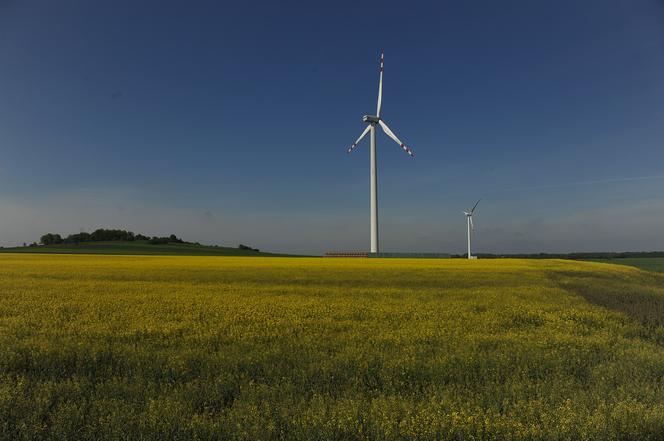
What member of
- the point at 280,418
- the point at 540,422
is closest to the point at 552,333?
the point at 540,422

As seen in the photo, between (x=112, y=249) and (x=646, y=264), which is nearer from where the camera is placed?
(x=646, y=264)

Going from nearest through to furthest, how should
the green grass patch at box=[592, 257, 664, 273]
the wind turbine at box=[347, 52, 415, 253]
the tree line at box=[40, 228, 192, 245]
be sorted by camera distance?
the green grass patch at box=[592, 257, 664, 273], the wind turbine at box=[347, 52, 415, 253], the tree line at box=[40, 228, 192, 245]

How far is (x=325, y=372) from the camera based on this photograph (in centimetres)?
784

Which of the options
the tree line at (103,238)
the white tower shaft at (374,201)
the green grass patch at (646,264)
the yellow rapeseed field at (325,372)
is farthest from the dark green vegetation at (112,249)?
the green grass patch at (646,264)

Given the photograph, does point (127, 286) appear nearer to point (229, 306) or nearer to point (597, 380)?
point (229, 306)

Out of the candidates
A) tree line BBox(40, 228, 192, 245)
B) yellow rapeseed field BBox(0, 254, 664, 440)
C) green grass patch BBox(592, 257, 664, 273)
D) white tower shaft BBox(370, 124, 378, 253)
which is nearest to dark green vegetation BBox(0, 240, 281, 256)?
tree line BBox(40, 228, 192, 245)

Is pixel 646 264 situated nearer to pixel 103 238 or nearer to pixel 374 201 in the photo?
pixel 374 201

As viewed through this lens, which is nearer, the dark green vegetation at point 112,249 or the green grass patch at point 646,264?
the green grass patch at point 646,264

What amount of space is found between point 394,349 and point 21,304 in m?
14.5

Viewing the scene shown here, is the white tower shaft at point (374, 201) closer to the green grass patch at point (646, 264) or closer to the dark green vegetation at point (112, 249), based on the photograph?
the green grass patch at point (646, 264)

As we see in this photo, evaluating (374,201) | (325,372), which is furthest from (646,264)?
(325,372)

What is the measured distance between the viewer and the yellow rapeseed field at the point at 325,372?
589cm

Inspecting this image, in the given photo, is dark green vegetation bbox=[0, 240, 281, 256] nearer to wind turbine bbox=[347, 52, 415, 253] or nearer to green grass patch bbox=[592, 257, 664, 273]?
wind turbine bbox=[347, 52, 415, 253]

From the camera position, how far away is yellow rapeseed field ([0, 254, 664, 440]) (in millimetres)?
5887
